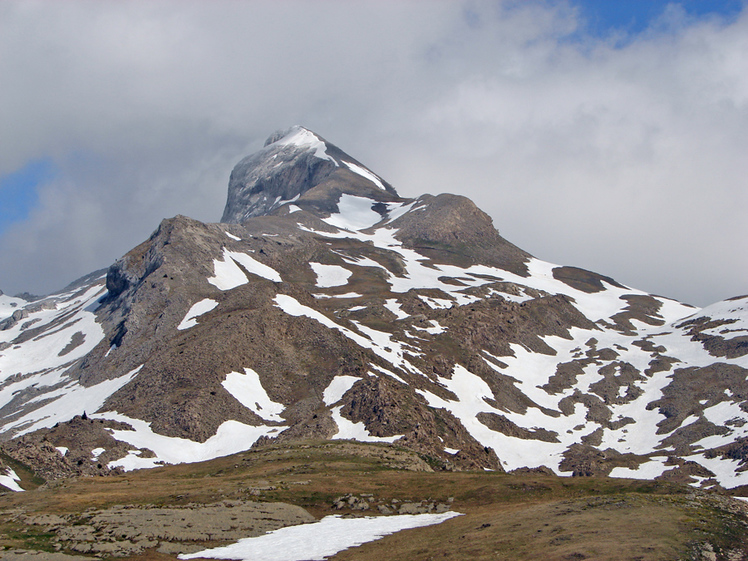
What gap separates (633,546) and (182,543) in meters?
32.0

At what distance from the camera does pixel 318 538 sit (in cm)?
5331

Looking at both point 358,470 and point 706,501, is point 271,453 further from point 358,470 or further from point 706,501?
point 706,501

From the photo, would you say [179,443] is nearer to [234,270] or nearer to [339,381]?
[339,381]

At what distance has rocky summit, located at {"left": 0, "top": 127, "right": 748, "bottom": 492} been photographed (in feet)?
353

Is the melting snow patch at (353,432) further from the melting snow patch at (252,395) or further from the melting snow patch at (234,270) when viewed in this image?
the melting snow patch at (234,270)

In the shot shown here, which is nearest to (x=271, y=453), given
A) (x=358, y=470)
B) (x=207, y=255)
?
(x=358, y=470)

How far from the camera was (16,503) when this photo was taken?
64.1 m

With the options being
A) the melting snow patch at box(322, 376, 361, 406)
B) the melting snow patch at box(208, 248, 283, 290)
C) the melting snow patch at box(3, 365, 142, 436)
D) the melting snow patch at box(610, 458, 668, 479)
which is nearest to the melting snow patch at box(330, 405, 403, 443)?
the melting snow patch at box(322, 376, 361, 406)

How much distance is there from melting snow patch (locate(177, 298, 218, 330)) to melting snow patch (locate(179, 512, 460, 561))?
280 ft

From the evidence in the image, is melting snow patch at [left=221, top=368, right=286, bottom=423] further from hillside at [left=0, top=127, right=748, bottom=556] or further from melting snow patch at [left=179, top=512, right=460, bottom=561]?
melting snow patch at [left=179, top=512, right=460, bottom=561]

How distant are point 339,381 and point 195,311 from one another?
40.2 m

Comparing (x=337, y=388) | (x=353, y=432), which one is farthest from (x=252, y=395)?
(x=353, y=432)

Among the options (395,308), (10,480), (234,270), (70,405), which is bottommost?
(10,480)

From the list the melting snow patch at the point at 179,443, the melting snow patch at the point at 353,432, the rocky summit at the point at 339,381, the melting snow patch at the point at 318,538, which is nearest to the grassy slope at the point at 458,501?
the melting snow patch at the point at 318,538
